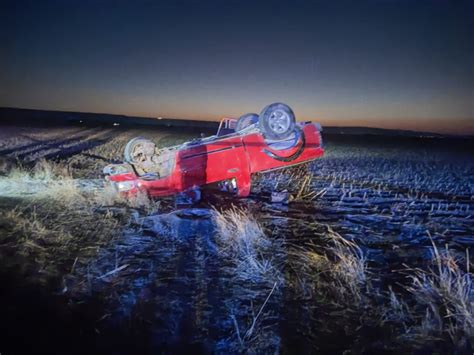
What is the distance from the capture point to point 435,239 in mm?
4281

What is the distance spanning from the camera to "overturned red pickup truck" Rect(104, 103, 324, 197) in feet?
19.5

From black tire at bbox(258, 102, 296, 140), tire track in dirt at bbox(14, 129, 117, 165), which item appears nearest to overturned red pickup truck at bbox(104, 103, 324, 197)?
black tire at bbox(258, 102, 296, 140)

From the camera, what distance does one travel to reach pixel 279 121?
615 cm

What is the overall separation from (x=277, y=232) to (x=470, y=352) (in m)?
2.60

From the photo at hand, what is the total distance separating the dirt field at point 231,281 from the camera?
2244 mm

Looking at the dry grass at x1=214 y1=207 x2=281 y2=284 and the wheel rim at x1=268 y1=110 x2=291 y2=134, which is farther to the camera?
the wheel rim at x1=268 y1=110 x2=291 y2=134

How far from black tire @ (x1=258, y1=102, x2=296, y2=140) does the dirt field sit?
155cm

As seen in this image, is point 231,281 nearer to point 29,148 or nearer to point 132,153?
point 132,153

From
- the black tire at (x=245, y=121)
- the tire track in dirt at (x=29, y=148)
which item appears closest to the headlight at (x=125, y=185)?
the black tire at (x=245, y=121)

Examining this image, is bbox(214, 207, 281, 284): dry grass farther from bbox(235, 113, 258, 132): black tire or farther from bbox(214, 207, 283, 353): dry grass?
bbox(235, 113, 258, 132): black tire

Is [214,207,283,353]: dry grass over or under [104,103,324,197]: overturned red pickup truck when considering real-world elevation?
under

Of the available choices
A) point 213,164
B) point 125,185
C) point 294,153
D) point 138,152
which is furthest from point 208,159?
point 294,153

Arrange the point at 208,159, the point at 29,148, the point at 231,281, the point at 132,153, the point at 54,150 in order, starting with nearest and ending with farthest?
the point at 231,281 < the point at 208,159 < the point at 132,153 < the point at 29,148 < the point at 54,150

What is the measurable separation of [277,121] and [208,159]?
1.57 meters
